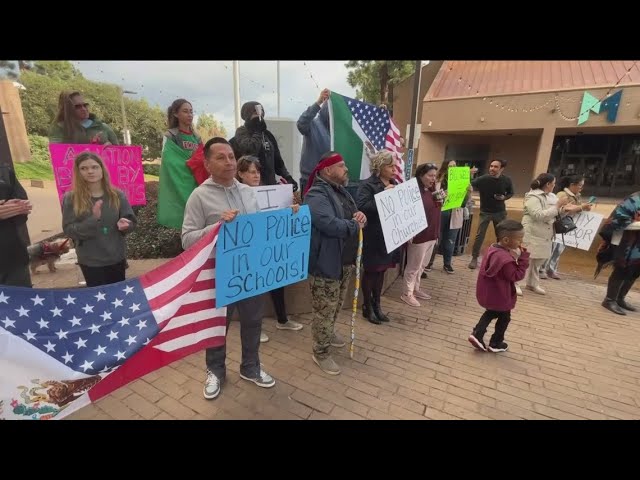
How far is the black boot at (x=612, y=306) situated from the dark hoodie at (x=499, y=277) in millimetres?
2854

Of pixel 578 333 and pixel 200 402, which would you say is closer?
pixel 200 402

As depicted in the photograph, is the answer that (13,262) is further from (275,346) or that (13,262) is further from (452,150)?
(452,150)

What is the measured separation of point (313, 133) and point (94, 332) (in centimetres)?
304

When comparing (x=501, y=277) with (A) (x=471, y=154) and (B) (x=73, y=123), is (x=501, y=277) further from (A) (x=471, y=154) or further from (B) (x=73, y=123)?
(A) (x=471, y=154)

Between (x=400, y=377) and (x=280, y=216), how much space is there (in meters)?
1.91

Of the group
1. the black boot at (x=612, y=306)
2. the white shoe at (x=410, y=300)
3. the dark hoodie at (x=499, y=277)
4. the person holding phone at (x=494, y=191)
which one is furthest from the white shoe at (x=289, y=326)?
the black boot at (x=612, y=306)

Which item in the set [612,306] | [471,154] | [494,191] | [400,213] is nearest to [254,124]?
[400,213]

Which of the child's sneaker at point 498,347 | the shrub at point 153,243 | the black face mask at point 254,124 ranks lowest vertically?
the child's sneaker at point 498,347

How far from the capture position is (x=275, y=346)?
356 cm

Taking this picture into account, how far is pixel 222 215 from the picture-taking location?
2.30 metres

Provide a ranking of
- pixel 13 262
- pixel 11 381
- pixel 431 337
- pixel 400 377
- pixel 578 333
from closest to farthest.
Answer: pixel 11 381 < pixel 13 262 < pixel 400 377 < pixel 431 337 < pixel 578 333

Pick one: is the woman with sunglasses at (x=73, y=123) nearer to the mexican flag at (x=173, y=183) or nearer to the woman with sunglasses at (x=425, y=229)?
the mexican flag at (x=173, y=183)

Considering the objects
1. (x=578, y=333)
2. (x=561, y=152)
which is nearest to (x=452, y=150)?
(x=561, y=152)

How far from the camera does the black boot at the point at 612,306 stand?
192 inches
